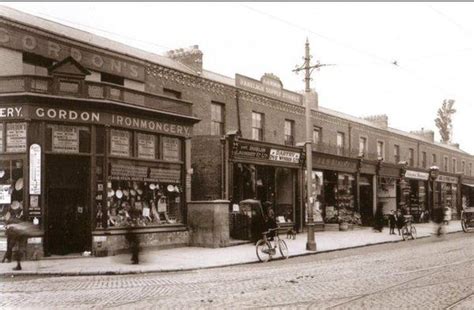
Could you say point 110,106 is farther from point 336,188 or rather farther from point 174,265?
point 336,188

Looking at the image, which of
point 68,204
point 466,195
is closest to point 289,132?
point 68,204

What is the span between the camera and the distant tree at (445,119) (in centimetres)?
5866

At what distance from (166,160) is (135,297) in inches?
380

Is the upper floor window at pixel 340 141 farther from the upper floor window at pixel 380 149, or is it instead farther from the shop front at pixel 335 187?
the upper floor window at pixel 380 149

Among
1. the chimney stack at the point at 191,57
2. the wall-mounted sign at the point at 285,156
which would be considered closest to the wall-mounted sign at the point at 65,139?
the chimney stack at the point at 191,57

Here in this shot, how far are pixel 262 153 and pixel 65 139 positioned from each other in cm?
1011

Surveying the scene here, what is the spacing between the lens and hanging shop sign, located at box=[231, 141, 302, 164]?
22258 millimetres

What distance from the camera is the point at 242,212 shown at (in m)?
21.8

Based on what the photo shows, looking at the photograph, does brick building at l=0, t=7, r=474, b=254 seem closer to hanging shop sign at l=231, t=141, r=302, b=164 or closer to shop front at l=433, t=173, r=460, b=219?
hanging shop sign at l=231, t=141, r=302, b=164

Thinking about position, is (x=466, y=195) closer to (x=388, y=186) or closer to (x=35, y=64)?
(x=388, y=186)

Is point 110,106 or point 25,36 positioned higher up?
point 25,36

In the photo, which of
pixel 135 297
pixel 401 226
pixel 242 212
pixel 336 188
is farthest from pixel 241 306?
pixel 336 188

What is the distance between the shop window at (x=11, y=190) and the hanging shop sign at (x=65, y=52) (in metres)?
3.61

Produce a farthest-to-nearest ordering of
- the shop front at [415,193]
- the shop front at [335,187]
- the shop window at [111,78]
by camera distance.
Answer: the shop front at [415,193]
the shop front at [335,187]
the shop window at [111,78]
